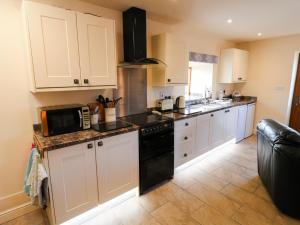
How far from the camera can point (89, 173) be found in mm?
1813

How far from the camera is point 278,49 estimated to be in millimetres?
4051

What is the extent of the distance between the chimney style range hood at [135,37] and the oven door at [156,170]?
131 centimetres

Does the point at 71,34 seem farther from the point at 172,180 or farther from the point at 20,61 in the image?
the point at 172,180

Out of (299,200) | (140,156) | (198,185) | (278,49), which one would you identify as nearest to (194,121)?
(198,185)

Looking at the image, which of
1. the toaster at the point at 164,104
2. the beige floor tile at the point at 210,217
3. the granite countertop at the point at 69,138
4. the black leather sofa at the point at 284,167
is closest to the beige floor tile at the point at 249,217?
the beige floor tile at the point at 210,217

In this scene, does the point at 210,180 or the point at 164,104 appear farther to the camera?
the point at 164,104

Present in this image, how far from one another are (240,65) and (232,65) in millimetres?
359

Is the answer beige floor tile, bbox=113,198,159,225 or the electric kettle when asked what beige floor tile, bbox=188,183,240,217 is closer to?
beige floor tile, bbox=113,198,159,225

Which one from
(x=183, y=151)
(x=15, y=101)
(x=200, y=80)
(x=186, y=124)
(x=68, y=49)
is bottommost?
(x=183, y=151)

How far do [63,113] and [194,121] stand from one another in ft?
6.29

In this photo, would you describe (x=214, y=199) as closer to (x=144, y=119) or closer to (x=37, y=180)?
(x=144, y=119)

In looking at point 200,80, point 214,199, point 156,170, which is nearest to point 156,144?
point 156,170

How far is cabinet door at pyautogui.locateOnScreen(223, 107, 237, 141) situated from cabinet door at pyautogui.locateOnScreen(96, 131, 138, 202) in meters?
2.21

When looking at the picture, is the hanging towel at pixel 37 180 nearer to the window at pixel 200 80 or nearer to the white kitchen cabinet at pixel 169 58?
the white kitchen cabinet at pixel 169 58
